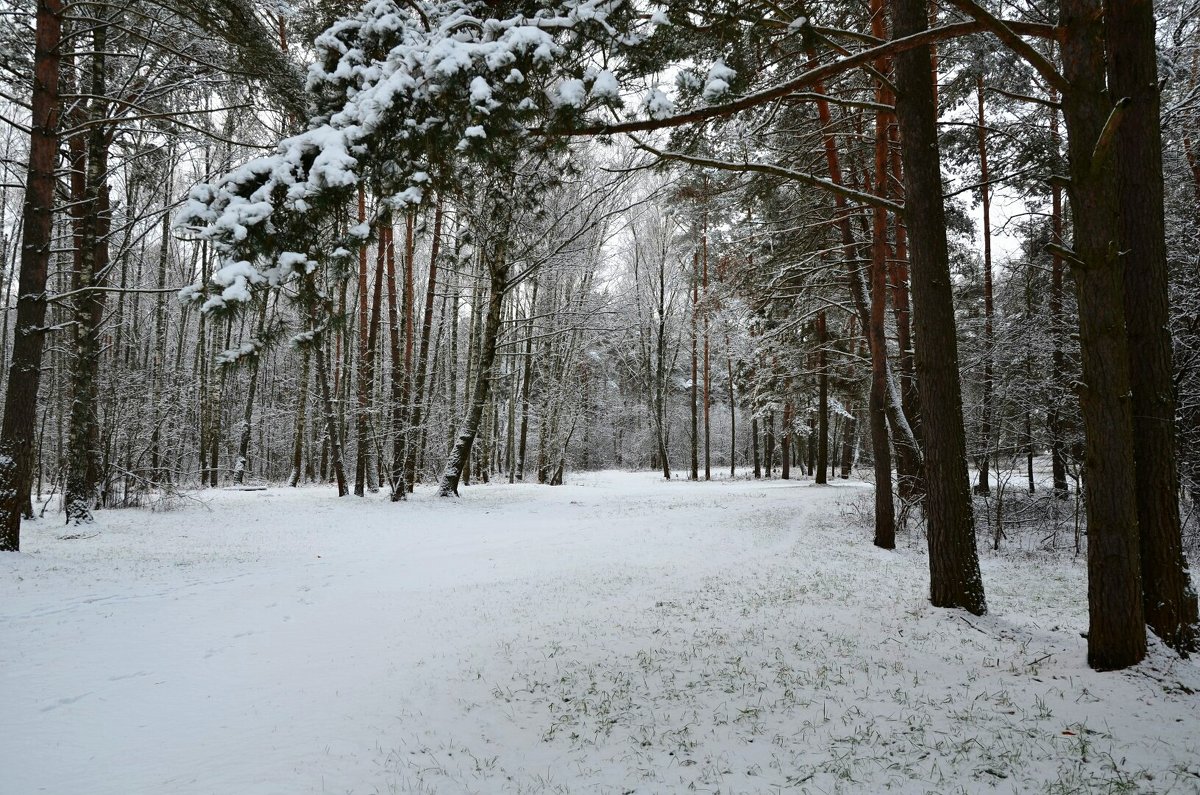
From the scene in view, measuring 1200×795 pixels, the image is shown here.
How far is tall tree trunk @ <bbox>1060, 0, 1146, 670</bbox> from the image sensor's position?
13.1 ft

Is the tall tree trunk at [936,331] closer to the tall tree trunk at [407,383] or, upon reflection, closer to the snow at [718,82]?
the snow at [718,82]

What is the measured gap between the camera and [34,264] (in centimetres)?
767

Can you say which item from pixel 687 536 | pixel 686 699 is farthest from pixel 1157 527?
pixel 687 536

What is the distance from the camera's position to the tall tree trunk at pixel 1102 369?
3984 mm

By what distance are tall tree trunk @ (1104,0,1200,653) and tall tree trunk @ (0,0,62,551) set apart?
11321 mm

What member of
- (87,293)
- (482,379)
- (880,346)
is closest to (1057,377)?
(880,346)

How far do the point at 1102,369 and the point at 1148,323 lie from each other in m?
0.75

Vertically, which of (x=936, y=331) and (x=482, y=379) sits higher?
(x=482, y=379)

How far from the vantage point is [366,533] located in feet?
34.4

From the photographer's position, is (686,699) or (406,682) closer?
(686,699)

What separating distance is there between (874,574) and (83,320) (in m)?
13.1

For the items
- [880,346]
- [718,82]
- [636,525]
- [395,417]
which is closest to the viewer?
[718,82]

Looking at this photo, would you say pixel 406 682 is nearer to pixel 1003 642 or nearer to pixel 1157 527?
pixel 1003 642

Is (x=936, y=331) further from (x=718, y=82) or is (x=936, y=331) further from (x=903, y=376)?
(x=903, y=376)
